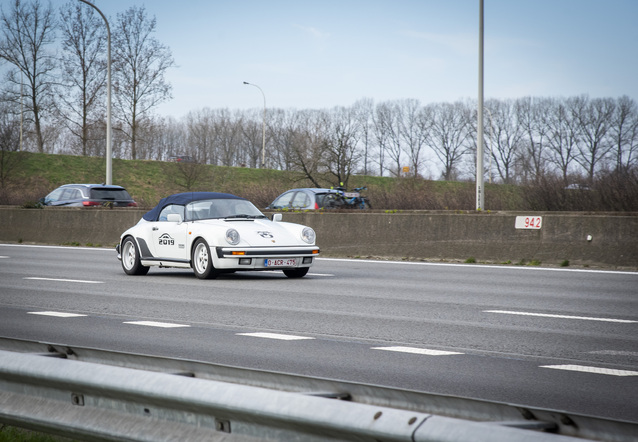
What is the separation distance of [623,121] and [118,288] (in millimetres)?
96940

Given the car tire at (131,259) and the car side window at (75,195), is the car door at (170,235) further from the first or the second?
the car side window at (75,195)

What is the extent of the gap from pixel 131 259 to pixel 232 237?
256 cm

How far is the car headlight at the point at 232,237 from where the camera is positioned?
1301 cm

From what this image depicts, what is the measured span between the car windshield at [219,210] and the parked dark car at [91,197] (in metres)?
14.5

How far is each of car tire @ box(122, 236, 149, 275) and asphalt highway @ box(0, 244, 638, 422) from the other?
1.04 feet

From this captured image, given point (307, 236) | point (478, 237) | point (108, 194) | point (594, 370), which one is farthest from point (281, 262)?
point (108, 194)

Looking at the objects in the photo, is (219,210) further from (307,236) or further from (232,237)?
(307,236)

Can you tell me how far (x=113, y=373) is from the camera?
3355 millimetres

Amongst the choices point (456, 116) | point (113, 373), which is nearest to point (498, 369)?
point (113, 373)

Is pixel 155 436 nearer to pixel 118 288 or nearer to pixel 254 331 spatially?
pixel 254 331

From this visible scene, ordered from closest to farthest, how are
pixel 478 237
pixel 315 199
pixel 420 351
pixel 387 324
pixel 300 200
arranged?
1. pixel 420 351
2. pixel 387 324
3. pixel 478 237
4. pixel 315 199
5. pixel 300 200

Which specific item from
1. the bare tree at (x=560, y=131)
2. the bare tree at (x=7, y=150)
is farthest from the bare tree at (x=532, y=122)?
the bare tree at (x=7, y=150)

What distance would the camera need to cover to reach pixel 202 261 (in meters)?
13.6

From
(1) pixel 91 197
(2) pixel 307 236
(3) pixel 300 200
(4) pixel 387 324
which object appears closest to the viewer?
(4) pixel 387 324
